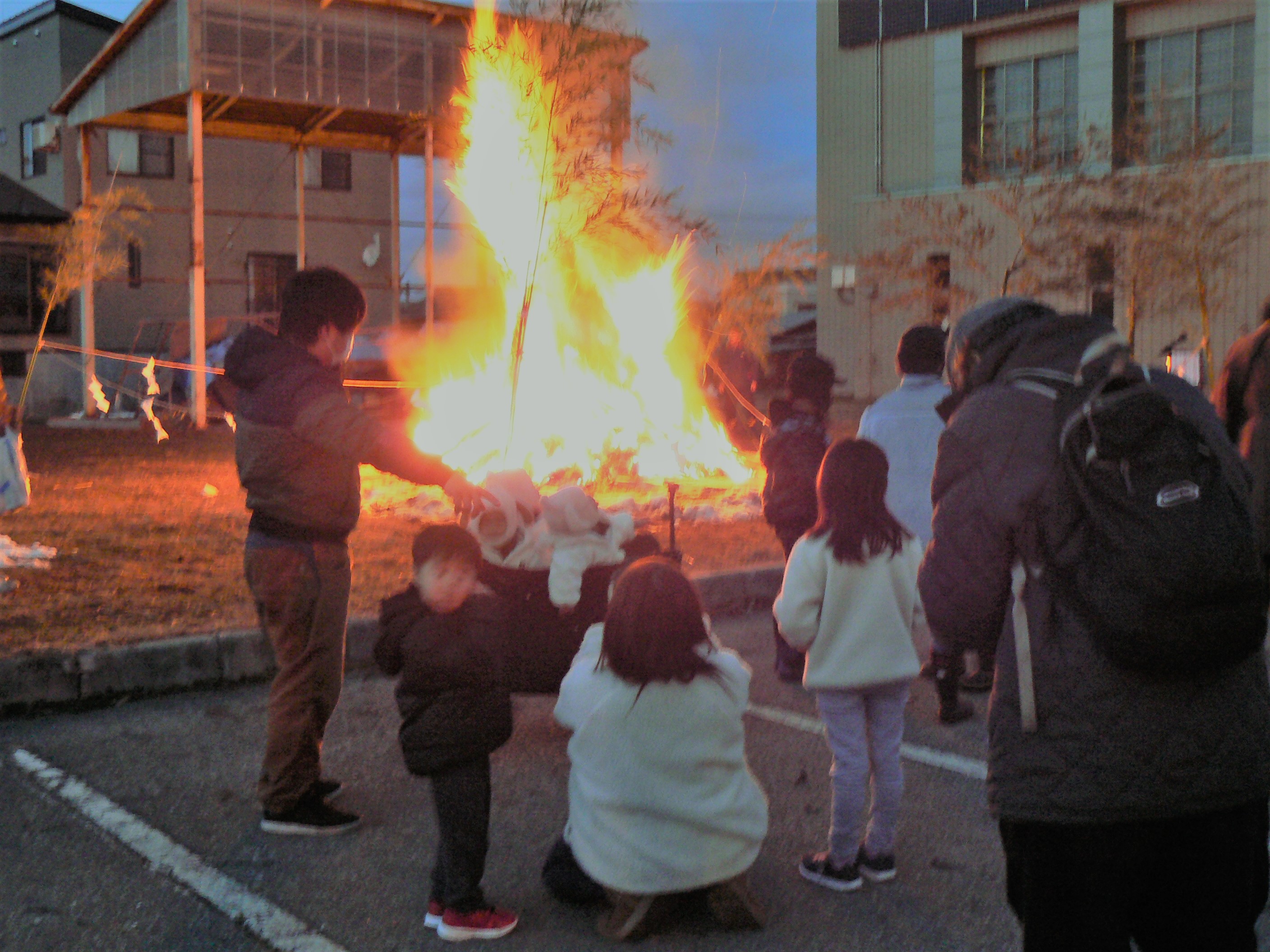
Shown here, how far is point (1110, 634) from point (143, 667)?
5144 millimetres

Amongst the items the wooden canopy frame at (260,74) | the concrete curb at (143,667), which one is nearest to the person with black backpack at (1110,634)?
the concrete curb at (143,667)

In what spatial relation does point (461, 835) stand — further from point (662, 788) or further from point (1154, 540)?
point (1154, 540)

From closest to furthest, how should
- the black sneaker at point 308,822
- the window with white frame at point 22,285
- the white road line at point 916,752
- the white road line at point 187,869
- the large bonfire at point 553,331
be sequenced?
the white road line at point 187,869
the black sneaker at point 308,822
the white road line at point 916,752
the large bonfire at point 553,331
the window with white frame at point 22,285

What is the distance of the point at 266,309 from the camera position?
1232 inches

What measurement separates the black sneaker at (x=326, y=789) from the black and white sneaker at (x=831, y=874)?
1.72 meters

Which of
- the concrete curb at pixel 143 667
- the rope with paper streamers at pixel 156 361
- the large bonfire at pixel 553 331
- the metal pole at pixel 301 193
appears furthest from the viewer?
the metal pole at pixel 301 193

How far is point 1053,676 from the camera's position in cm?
226

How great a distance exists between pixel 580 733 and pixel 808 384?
2.90 metres

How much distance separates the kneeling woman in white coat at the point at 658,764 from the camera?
345 cm

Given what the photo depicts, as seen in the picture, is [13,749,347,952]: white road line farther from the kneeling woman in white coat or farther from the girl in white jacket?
the girl in white jacket

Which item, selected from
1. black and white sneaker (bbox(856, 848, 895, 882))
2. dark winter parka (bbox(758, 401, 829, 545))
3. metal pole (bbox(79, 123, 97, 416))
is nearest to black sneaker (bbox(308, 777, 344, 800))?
black and white sneaker (bbox(856, 848, 895, 882))

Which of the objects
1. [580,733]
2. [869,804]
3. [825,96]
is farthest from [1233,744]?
[825,96]

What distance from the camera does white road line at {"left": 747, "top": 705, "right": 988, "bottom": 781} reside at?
499 centimetres

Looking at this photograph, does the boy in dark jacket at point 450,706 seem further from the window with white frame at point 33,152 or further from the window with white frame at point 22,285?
the window with white frame at point 33,152
